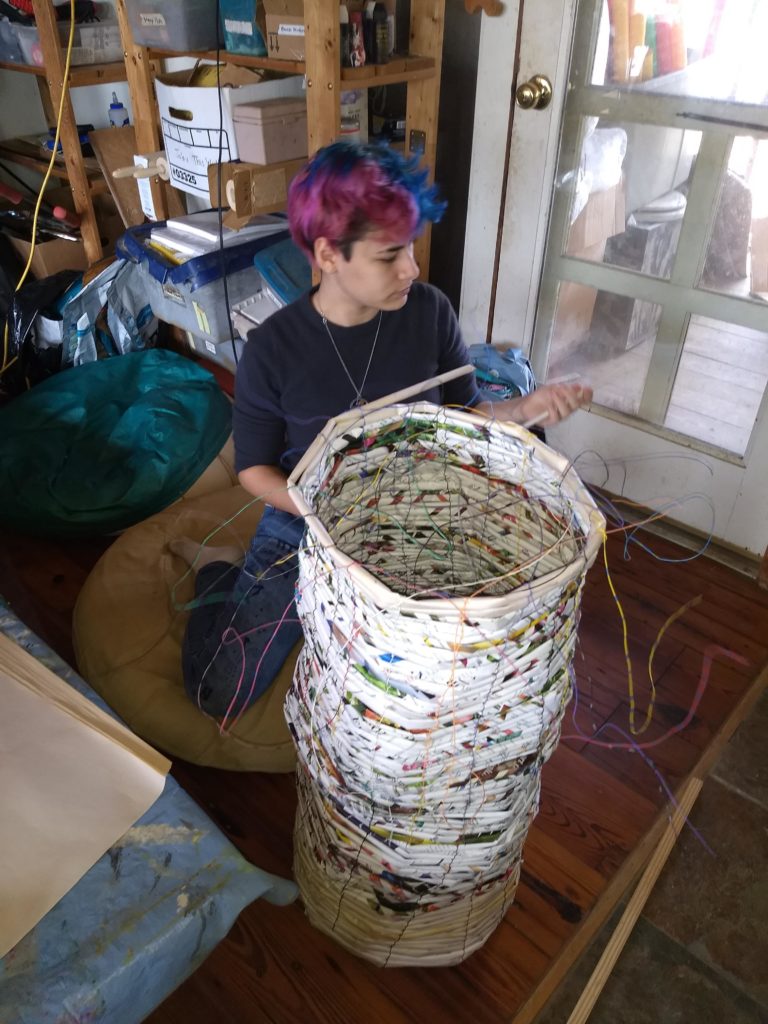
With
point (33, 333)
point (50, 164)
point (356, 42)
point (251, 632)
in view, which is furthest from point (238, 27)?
point (251, 632)

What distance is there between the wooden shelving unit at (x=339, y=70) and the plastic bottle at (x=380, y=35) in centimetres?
3

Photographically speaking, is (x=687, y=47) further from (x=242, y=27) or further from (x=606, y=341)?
(x=242, y=27)

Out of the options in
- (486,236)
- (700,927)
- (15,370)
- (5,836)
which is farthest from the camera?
(15,370)

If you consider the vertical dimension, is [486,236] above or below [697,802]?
above

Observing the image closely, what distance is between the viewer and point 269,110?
1605mm

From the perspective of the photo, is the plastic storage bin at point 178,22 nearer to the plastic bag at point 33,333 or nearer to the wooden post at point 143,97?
the wooden post at point 143,97

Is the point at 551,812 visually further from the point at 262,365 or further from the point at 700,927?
the point at 262,365

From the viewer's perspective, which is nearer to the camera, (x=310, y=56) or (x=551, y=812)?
(x=551, y=812)

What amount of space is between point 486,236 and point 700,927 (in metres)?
1.43

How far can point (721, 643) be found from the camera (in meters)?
1.53

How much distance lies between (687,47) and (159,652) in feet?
4.74

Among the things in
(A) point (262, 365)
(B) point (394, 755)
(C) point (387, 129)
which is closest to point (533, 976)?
(B) point (394, 755)

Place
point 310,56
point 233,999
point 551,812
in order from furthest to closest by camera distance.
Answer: point 310,56 → point 551,812 → point 233,999

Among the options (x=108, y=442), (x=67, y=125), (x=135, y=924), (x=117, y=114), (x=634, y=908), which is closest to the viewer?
(x=135, y=924)
